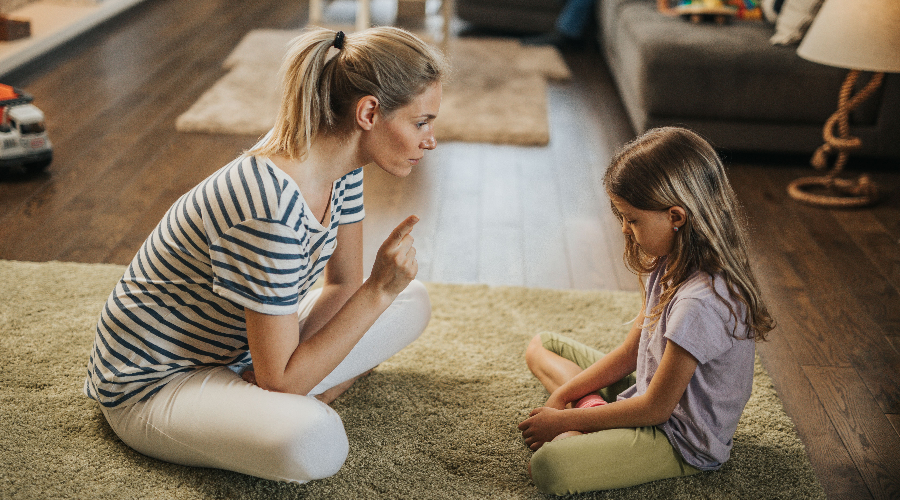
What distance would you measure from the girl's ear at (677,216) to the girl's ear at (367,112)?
0.49 m

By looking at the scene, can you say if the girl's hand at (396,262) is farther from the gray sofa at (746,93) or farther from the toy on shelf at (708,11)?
the toy on shelf at (708,11)

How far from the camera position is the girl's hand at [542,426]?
1.41 meters

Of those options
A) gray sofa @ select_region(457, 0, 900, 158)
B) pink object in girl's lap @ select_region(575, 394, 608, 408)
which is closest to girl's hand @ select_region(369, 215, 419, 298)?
pink object in girl's lap @ select_region(575, 394, 608, 408)

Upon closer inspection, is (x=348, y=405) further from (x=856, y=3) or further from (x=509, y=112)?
(x=509, y=112)

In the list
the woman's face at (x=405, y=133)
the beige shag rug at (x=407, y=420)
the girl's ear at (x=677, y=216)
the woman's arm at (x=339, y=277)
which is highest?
the woman's face at (x=405, y=133)

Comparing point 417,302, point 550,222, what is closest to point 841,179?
point 550,222

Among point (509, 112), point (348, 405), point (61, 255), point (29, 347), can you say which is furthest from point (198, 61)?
point (348, 405)

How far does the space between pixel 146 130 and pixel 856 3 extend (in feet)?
8.51

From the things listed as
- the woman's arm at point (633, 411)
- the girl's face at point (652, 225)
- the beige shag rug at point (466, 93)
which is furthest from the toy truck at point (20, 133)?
the girl's face at point (652, 225)

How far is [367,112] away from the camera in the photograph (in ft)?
3.93

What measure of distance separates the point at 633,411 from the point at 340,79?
2.38ft

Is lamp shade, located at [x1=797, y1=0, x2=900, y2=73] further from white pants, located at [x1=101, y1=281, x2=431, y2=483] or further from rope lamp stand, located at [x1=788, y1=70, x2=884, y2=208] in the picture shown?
white pants, located at [x1=101, y1=281, x2=431, y2=483]

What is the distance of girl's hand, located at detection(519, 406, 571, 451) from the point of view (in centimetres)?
141

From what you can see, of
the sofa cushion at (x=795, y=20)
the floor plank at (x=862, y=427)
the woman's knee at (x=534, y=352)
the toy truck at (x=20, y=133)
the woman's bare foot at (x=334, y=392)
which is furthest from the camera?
the sofa cushion at (x=795, y=20)
